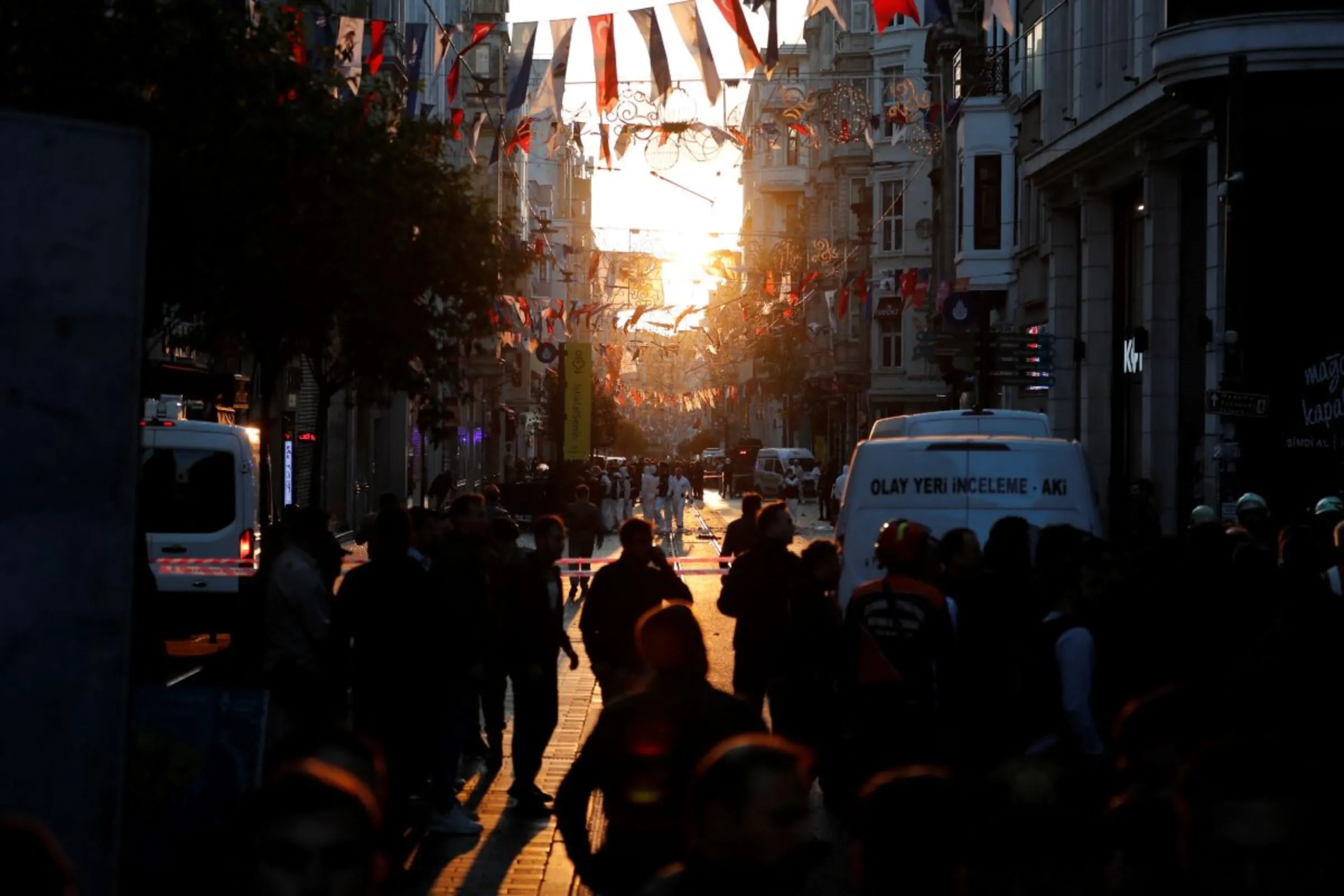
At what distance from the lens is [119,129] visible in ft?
17.8

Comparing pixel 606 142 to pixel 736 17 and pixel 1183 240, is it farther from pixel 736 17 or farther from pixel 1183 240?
pixel 736 17

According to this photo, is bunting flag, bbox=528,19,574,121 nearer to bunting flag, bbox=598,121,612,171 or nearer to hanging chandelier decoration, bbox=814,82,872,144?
bunting flag, bbox=598,121,612,171

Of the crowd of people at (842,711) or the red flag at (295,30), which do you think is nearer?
the crowd of people at (842,711)

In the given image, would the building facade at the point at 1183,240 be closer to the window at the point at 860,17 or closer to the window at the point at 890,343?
the window at the point at 890,343

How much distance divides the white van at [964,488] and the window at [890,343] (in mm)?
56880

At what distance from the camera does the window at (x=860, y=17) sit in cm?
7906

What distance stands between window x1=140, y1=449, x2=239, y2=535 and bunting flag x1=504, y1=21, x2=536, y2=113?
21.2 ft

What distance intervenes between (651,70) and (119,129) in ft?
57.4

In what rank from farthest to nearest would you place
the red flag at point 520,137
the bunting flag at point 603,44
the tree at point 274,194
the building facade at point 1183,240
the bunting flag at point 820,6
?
1. the red flag at point 520,137
2. the building facade at point 1183,240
3. the bunting flag at point 603,44
4. the bunting flag at point 820,6
5. the tree at point 274,194

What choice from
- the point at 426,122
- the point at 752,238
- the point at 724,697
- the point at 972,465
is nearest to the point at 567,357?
the point at 426,122

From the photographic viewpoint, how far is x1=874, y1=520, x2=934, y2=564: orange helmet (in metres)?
8.40

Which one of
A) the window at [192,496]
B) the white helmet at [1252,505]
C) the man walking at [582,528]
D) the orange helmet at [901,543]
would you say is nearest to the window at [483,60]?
the man walking at [582,528]

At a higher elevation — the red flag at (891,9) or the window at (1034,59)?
the window at (1034,59)

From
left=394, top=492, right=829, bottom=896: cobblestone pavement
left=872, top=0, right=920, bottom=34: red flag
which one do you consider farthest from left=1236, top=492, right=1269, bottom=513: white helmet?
left=872, top=0, right=920, bottom=34: red flag
